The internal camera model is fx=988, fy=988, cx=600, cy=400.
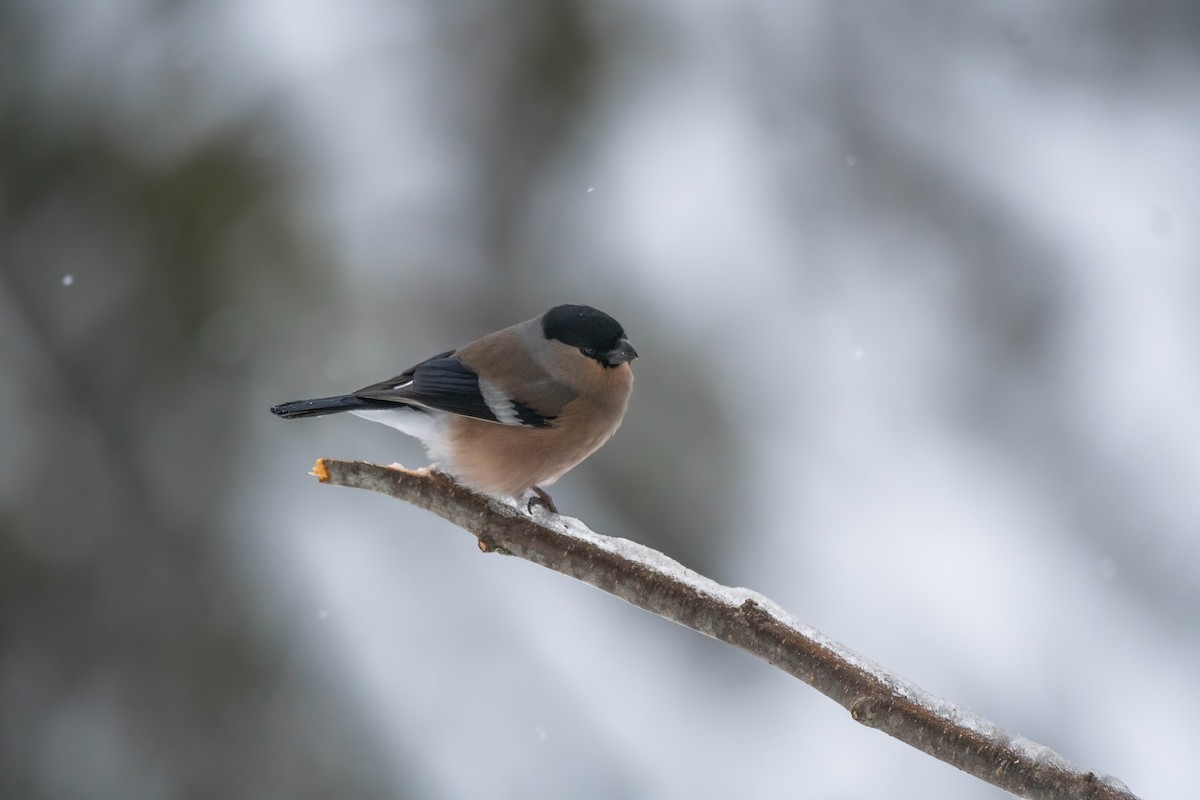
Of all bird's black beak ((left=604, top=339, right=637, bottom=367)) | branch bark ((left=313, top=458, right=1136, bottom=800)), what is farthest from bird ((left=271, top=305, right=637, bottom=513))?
branch bark ((left=313, top=458, right=1136, bottom=800))

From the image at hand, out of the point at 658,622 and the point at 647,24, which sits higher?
the point at 647,24

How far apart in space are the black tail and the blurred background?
2.90 metres

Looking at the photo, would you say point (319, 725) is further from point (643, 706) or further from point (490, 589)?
point (643, 706)

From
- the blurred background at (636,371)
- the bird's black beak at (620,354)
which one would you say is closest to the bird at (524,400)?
the bird's black beak at (620,354)

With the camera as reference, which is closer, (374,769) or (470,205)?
(374,769)

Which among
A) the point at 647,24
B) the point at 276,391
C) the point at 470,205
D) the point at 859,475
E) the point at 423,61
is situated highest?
the point at 647,24

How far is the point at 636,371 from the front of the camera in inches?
245

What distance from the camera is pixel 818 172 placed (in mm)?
6750

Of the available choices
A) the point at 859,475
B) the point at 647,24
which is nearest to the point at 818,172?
the point at 647,24

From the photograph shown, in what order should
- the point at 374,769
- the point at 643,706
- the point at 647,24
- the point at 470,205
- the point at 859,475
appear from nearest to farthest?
the point at 374,769 < the point at 643,706 < the point at 859,475 < the point at 470,205 < the point at 647,24

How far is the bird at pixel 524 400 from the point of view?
9.55 ft

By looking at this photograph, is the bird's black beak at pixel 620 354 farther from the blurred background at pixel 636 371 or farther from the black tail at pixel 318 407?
the blurred background at pixel 636 371

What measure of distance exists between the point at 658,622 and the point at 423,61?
159 inches

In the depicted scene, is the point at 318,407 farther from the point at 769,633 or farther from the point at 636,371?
the point at 636,371
